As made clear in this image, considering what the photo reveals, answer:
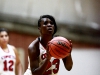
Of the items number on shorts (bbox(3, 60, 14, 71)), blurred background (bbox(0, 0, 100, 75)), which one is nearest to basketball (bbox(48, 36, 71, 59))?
number on shorts (bbox(3, 60, 14, 71))

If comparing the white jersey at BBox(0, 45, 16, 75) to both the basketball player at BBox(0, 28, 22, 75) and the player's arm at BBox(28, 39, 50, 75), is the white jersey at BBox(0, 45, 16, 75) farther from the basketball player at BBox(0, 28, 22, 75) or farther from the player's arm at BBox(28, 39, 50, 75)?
the player's arm at BBox(28, 39, 50, 75)

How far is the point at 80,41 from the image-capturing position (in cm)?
647

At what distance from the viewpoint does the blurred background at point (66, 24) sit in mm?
5457

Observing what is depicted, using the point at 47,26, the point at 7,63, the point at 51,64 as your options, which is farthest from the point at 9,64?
the point at 47,26

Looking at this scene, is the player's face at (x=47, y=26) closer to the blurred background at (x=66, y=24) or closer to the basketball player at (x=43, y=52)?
the basketball player at (x=43, y=52)

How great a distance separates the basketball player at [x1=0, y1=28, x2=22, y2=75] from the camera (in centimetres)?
339

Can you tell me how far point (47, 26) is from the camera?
2.25 meters

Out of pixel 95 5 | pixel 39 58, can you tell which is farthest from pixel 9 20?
pixel 39 58

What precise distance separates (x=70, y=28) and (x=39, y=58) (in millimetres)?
3850

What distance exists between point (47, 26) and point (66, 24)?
3.92 m

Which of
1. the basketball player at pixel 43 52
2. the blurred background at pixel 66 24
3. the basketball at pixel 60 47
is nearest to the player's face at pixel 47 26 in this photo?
the basketball player at pixel 43 52

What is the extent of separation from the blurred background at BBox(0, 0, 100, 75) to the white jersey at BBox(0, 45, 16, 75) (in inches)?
56.2

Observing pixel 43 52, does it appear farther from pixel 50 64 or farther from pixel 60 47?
pixel 60 47

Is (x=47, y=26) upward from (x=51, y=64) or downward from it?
upward
